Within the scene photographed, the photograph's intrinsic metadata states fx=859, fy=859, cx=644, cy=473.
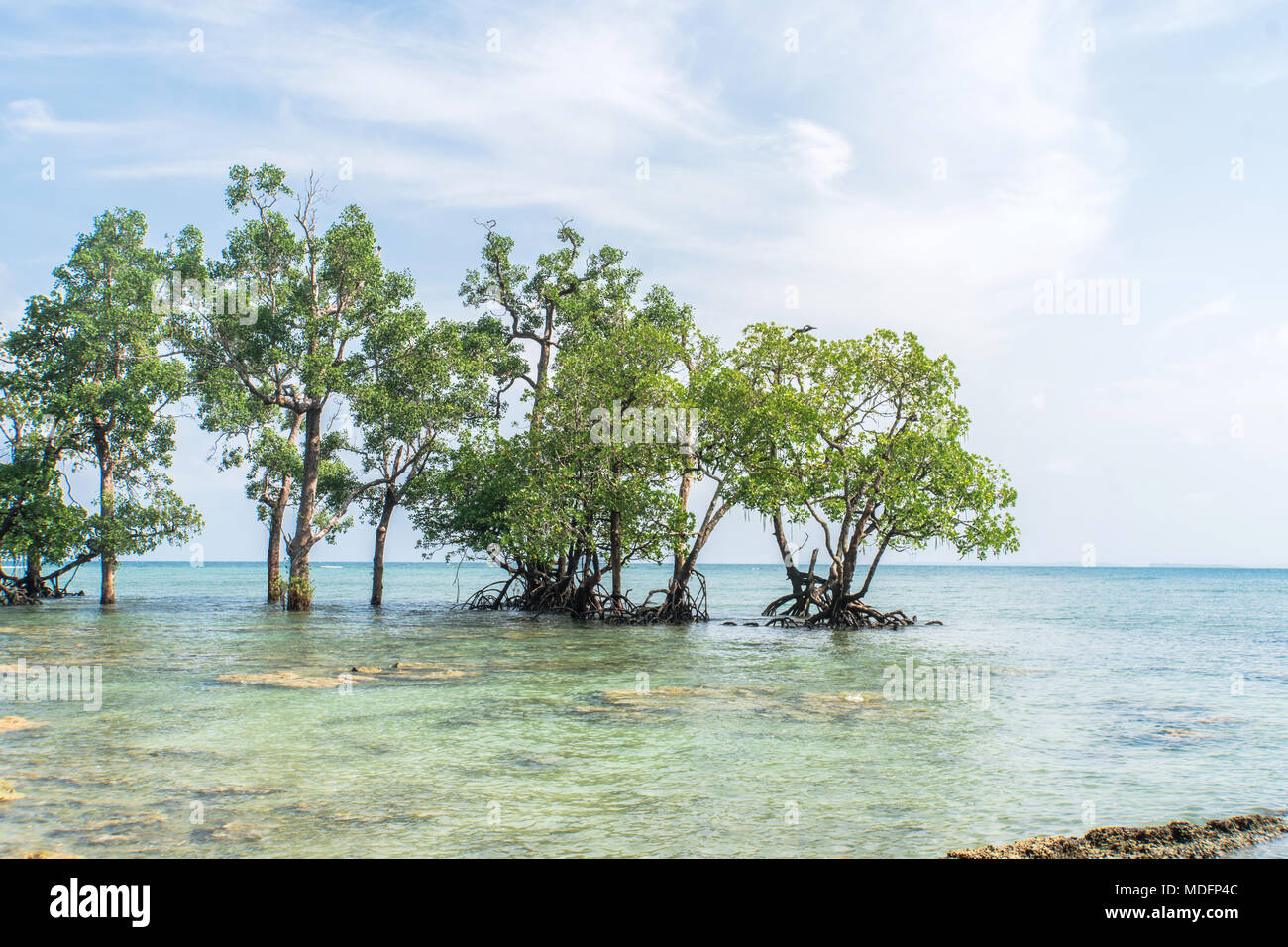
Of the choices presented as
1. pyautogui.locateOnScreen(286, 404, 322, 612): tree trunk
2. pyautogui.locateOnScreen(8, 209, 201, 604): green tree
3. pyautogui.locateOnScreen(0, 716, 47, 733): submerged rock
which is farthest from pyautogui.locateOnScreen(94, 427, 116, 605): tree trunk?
pyautogui.locateOnScreen(0, 716, 47, 733): submerged rock

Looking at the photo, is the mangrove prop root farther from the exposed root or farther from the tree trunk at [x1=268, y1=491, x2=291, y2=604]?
the tree trunk at [x1=268, y1=491, x2=291, y2=604]

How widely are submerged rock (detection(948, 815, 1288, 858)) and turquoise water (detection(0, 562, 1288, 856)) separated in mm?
810

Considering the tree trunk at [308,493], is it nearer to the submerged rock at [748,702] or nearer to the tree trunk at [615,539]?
the tree trunk at [615,539]

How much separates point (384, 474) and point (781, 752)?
32.8 meters

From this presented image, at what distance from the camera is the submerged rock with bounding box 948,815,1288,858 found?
8.04 m

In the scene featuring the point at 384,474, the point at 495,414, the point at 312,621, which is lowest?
the point at 312,621

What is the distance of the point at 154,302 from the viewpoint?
37.6 m

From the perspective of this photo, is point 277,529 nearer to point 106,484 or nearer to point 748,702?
point 106,484

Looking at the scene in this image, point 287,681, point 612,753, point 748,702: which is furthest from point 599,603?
point 612,753

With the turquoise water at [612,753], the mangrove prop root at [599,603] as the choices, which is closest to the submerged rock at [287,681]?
the turquoise water at [612,753]

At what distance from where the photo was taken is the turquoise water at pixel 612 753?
913cm

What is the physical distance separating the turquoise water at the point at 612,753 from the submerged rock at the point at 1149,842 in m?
0.81
